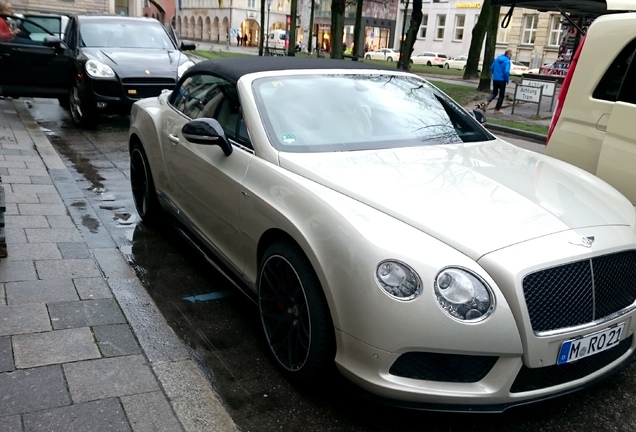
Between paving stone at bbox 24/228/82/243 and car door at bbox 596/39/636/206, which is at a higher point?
car door at bbox 596/39/636/206

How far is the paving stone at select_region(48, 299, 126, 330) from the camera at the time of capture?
3.46 metres

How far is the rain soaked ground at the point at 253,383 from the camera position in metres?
2.81

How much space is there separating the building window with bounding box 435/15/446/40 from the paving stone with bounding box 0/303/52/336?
6168 centimetres

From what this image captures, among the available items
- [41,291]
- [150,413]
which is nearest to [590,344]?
[150,413]

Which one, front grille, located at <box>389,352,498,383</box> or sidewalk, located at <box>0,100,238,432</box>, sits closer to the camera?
front grille, located at <box>389,352,498,383</box>

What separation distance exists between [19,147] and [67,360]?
5.83 meters

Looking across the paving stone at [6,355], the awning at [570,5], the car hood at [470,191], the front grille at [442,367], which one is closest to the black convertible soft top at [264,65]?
the car hood at [470,191]

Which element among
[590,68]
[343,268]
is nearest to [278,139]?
[343,268]

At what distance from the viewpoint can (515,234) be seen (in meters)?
2.59

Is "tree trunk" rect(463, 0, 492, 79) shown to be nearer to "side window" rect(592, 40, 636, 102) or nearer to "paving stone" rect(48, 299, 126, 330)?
"side window" rect(592, 40, 636, 102)

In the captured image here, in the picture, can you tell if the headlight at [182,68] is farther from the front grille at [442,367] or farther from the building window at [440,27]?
the building window at [440,27]

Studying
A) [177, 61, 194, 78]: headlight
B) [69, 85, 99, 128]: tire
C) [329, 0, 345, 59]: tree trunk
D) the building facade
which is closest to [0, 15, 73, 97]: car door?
[69, 85, 99, 128]: tire

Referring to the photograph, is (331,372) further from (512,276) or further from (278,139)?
(278,139)

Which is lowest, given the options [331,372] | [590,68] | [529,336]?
[331,372]
